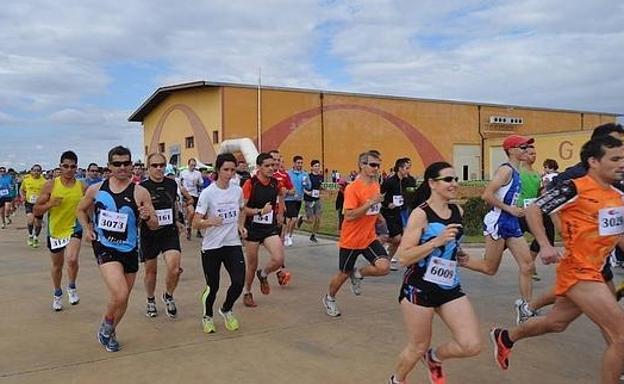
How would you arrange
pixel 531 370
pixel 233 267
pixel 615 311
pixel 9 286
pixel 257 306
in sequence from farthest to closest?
pixel 9 286 < pixel 257 306 < pixel 233 267 < pixel 531 370 < pixel 615 311

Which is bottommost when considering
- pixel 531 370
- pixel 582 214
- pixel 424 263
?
pixel 531 370

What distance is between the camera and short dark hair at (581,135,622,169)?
13.5 feet

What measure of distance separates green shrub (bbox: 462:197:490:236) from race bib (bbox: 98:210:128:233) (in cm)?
1033

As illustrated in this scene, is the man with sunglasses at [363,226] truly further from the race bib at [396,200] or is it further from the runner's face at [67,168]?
the runner's face at [67,168]

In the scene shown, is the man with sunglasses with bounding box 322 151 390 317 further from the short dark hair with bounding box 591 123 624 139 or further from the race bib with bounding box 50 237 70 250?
the race bib with bounding box 50 237 70 250

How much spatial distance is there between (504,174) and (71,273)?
16.7 feet

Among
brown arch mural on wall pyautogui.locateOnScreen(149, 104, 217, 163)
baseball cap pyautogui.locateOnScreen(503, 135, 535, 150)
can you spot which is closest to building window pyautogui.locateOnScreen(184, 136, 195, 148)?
brown arch mural on wall pyautogui.locateOnScreen(149, 104, 217, 163)

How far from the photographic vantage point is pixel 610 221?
4.06 m

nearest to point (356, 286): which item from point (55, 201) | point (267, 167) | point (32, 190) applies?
point (267, 167)

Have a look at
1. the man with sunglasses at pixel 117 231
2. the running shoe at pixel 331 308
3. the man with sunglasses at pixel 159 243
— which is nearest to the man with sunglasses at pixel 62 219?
the man with sunglasses at pixel 159 243

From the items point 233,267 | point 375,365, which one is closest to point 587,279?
point 375,365

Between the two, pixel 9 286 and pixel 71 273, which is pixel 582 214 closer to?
pixel 71 273

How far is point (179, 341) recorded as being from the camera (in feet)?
19.3

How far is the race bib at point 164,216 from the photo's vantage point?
6863 mm
